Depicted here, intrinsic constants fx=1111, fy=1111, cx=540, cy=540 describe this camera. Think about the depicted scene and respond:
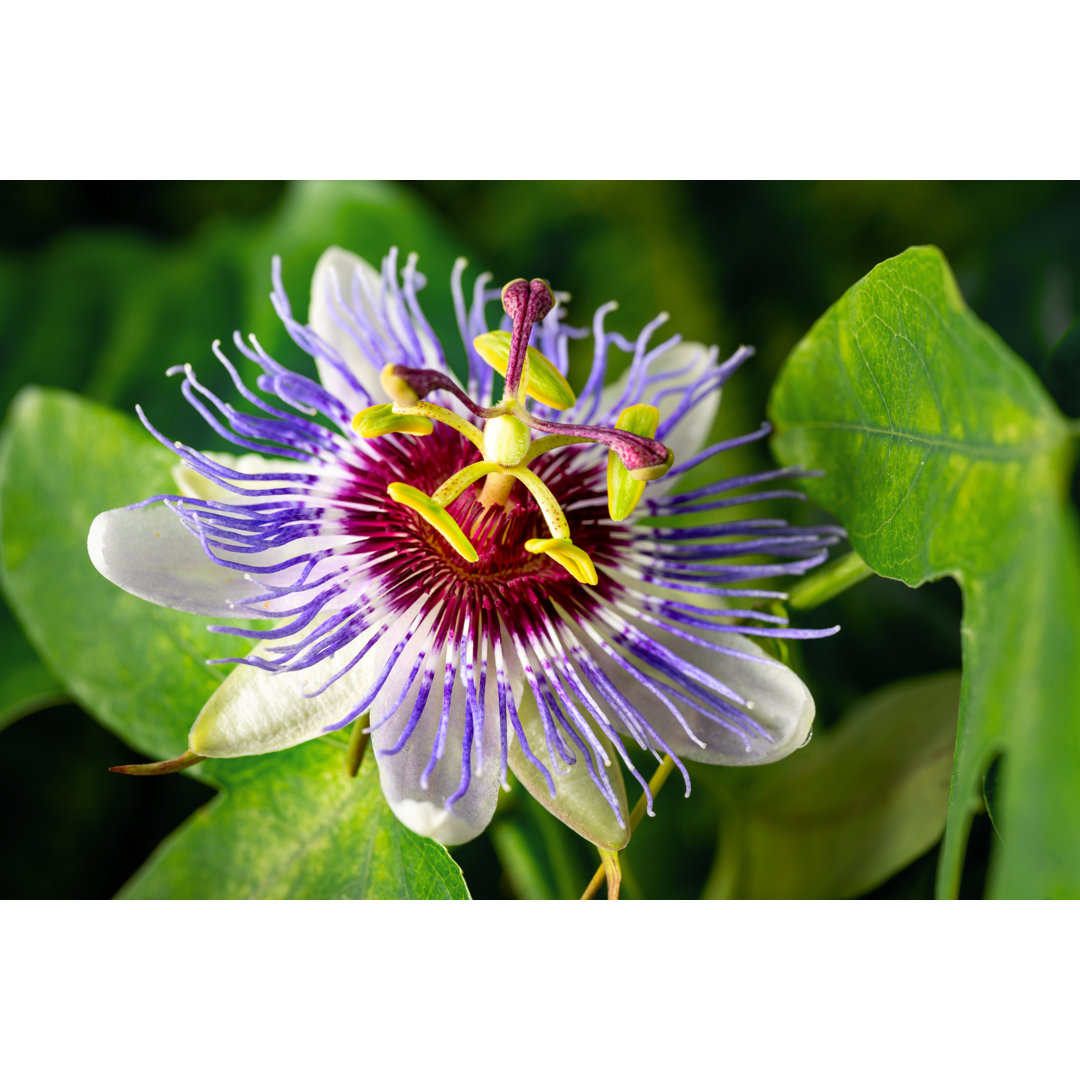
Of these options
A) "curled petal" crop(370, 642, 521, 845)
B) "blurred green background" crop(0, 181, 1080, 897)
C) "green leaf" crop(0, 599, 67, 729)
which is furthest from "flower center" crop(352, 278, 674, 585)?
"green leaf" crop(0, 599, 67, 729)

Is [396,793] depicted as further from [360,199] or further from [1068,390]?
[360,199]

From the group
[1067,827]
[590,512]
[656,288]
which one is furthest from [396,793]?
[656,288]

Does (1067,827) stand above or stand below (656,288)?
below

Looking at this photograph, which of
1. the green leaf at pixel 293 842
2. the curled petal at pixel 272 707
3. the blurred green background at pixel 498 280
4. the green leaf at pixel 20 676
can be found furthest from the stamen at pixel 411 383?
the green leaf at pixel 20 676

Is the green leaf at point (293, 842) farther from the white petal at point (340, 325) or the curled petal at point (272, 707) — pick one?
the white petal at point (340, 325)

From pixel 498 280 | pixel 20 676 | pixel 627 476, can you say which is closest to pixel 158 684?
pixel 20 676

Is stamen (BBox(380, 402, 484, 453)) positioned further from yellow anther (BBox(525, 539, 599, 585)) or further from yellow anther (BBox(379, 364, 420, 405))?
yellow anther (BBox(525, 539, 599, 585))

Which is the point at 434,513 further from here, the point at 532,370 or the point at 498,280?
the point at 498,280
